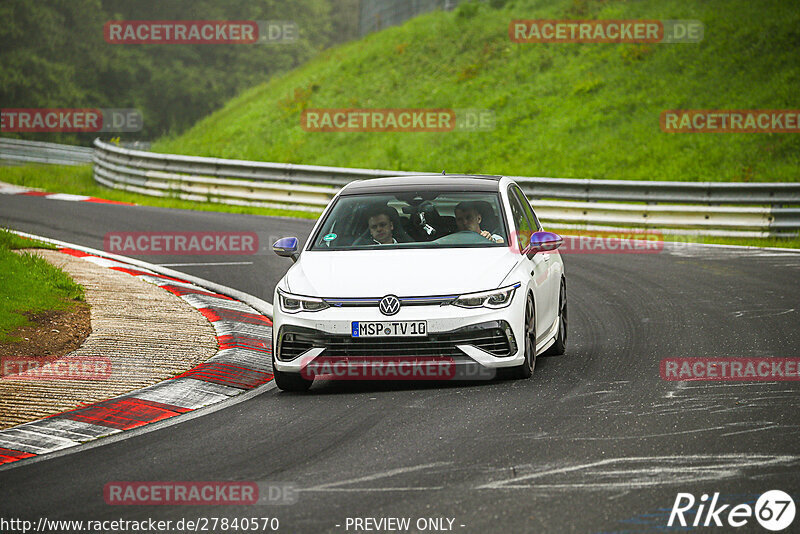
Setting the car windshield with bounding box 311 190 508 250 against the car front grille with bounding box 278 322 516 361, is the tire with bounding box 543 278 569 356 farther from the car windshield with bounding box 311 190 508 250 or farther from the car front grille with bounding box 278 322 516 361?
the car front grille with bounding box 278 322 516 361

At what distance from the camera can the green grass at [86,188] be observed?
25.6m

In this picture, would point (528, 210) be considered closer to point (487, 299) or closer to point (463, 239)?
point (463, 239)

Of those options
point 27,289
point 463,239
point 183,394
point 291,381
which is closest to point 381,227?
point 463,239

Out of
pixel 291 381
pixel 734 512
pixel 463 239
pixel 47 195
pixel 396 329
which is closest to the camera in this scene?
pixel 734 512

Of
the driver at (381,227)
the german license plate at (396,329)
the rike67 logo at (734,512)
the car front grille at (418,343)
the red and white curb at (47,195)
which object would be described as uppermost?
the red and white curb at (47,195)

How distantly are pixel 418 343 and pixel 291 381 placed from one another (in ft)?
3.50

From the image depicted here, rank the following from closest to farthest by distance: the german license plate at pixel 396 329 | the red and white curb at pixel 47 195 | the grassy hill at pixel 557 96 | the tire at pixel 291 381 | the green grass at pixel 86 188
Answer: the german license plate at pixel 396 329
the tire at pixel 291 381
the green grass at pixel 86 188
the red and white curb at pixel 47 195
the grassy hill at pixel 557 96

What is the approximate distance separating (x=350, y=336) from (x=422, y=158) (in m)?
24.6

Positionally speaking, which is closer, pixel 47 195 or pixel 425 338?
pixel 425 338

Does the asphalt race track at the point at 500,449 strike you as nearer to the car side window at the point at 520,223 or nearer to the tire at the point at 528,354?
the tire at the point at 528,354

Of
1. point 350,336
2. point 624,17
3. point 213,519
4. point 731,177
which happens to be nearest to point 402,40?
point 624,17

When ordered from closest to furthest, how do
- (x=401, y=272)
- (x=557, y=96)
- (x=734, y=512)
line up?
(x=734, y=512)
(x=401, y=272)
(x=557, y=96)

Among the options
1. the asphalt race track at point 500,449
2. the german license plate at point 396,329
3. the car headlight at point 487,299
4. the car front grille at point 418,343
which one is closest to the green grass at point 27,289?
the car front grille at point 418,343

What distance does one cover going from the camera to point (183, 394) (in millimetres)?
8352
